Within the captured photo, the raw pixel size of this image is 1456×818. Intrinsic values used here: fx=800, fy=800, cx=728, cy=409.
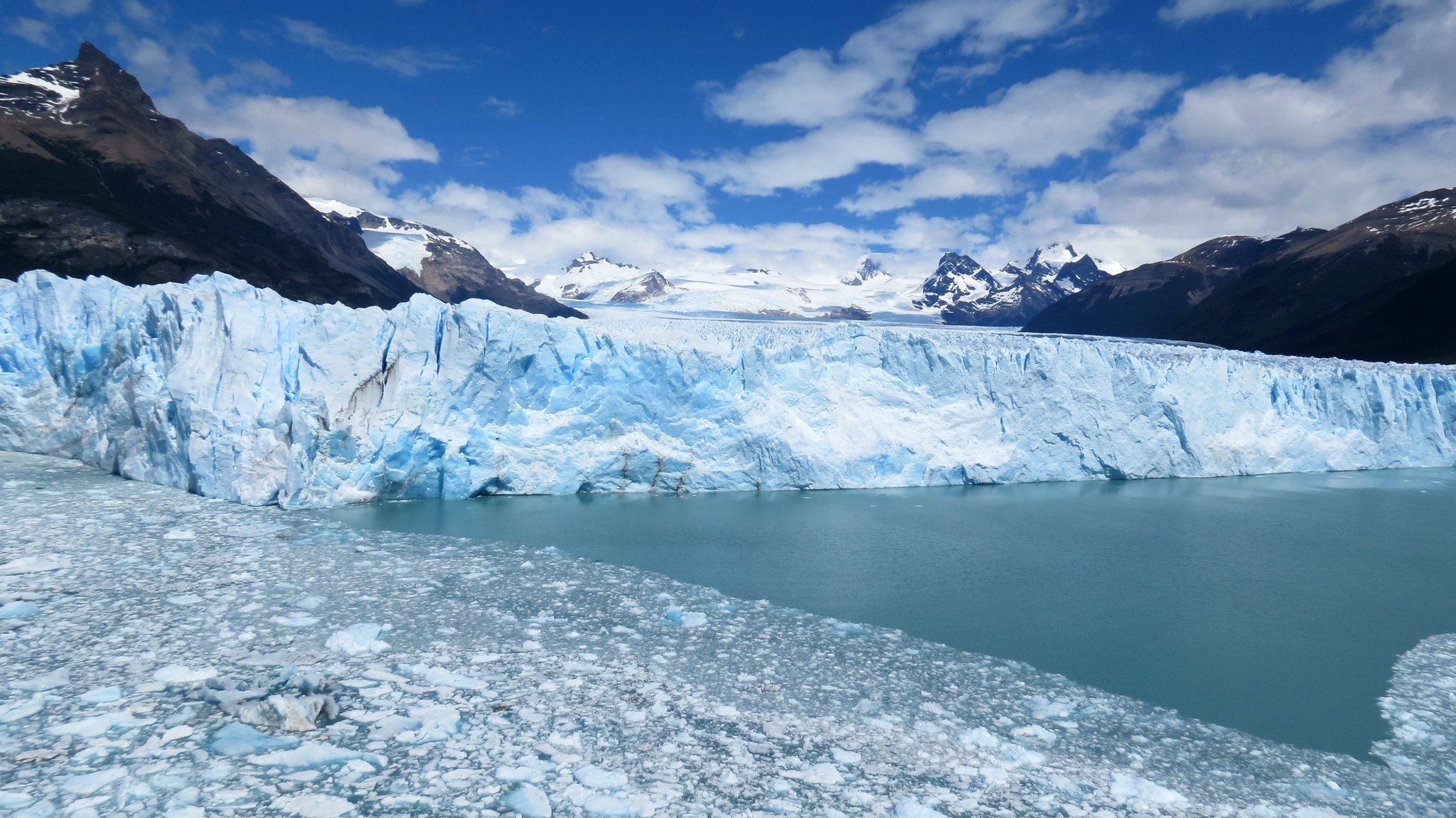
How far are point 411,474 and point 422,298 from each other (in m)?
2.28

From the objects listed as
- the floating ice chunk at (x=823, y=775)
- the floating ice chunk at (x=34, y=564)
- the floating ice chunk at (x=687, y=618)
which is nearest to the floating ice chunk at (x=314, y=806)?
the floating ice chunk at (x=823, y=775)

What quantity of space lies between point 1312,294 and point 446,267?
2871 inches

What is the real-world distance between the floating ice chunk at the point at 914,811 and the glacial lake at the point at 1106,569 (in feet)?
6.51

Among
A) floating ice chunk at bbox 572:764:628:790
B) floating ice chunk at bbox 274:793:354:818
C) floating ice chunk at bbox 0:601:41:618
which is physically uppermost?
floating ice chunk at bbox 0:601:41:618

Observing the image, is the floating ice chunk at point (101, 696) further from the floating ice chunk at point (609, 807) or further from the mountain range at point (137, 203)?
the mountain range at point (137, 203)

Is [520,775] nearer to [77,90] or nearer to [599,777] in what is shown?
[599,777]

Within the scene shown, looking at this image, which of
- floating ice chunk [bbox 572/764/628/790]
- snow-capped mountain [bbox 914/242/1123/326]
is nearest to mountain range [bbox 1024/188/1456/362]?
snow-capped mountain [bbox 914/242/1123/326]

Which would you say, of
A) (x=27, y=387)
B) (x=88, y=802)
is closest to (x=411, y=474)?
(x=27, y=387)

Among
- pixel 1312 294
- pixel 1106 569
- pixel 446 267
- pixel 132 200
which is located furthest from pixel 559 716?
pixel 446 267

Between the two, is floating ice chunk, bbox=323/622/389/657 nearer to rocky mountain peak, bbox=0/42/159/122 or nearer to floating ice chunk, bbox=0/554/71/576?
floating ice chunk, bbox=0/554/71/576

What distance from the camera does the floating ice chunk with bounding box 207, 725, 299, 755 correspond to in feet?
10.6

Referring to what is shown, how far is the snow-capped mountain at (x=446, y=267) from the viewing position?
7250 centimetres

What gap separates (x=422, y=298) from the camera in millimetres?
10227

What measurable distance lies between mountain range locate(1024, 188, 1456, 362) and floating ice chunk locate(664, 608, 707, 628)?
114ft
